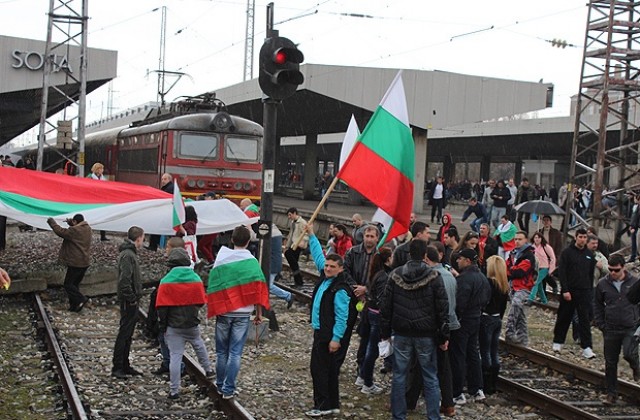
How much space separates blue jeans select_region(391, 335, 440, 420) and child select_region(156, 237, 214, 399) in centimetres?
202

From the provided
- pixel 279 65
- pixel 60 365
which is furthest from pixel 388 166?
pixel 60 365

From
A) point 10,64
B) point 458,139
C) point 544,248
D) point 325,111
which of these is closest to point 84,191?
point 544,248

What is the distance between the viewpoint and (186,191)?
20.1 m

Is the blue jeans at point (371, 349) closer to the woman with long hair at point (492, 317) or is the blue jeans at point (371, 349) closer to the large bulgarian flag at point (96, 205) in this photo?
the woman with long hair at point (492, 317)

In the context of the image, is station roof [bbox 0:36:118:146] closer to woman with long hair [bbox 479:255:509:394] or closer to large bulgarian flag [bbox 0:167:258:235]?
large bulgarian flag [bbox 0:167:258:235]

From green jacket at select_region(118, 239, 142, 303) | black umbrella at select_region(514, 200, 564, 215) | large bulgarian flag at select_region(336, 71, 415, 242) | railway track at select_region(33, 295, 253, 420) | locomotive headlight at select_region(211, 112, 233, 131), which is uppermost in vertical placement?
locomotive headlight at select_region(211, 112, 233, 131)

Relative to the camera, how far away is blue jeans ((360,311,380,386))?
857 centimetres

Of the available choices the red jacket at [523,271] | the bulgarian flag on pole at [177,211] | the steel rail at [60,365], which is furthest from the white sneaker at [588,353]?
the steel rail at [60,365]

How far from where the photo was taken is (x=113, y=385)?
852 cm

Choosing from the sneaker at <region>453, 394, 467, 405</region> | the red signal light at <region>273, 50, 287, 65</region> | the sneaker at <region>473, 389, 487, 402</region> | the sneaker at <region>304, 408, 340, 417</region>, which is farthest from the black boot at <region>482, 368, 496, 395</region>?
the red signal light at <region>273, 50, 287, 65</region>

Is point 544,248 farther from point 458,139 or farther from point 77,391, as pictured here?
point 458,139

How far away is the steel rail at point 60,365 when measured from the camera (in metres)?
7.41

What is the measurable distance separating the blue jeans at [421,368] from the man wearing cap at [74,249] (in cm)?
660

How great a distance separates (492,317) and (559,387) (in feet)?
4.62
